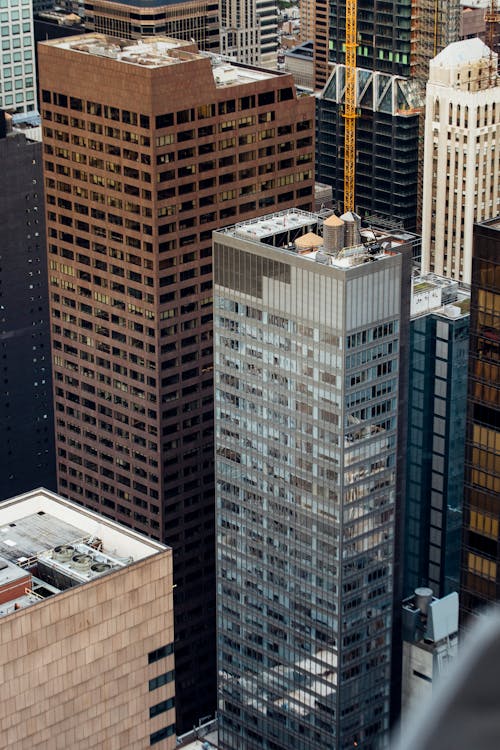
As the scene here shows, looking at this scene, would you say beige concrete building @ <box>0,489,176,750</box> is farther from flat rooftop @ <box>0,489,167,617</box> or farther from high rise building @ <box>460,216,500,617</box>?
high rise building @ <box>460,216,500,617</box>

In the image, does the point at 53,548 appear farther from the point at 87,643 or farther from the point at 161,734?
the point at 161,734

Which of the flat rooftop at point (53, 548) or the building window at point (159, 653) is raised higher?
the flat rooftop at point (53, 548)

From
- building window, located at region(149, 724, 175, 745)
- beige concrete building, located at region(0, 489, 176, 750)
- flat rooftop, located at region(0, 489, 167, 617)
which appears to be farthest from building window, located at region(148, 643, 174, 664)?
flat rooftop, located at region(0, 489, 167, 617)

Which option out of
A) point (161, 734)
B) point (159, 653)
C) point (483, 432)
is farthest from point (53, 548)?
point (483, 432)

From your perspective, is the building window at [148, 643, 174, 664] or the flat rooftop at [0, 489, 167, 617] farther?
the building window at [148, 643, 174, 664]

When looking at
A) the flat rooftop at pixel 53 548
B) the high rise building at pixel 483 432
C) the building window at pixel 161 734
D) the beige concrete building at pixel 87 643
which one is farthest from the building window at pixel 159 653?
the high rise building at pixel 483 432

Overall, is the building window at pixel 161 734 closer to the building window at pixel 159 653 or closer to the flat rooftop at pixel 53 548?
the building window at pixel 159 653
